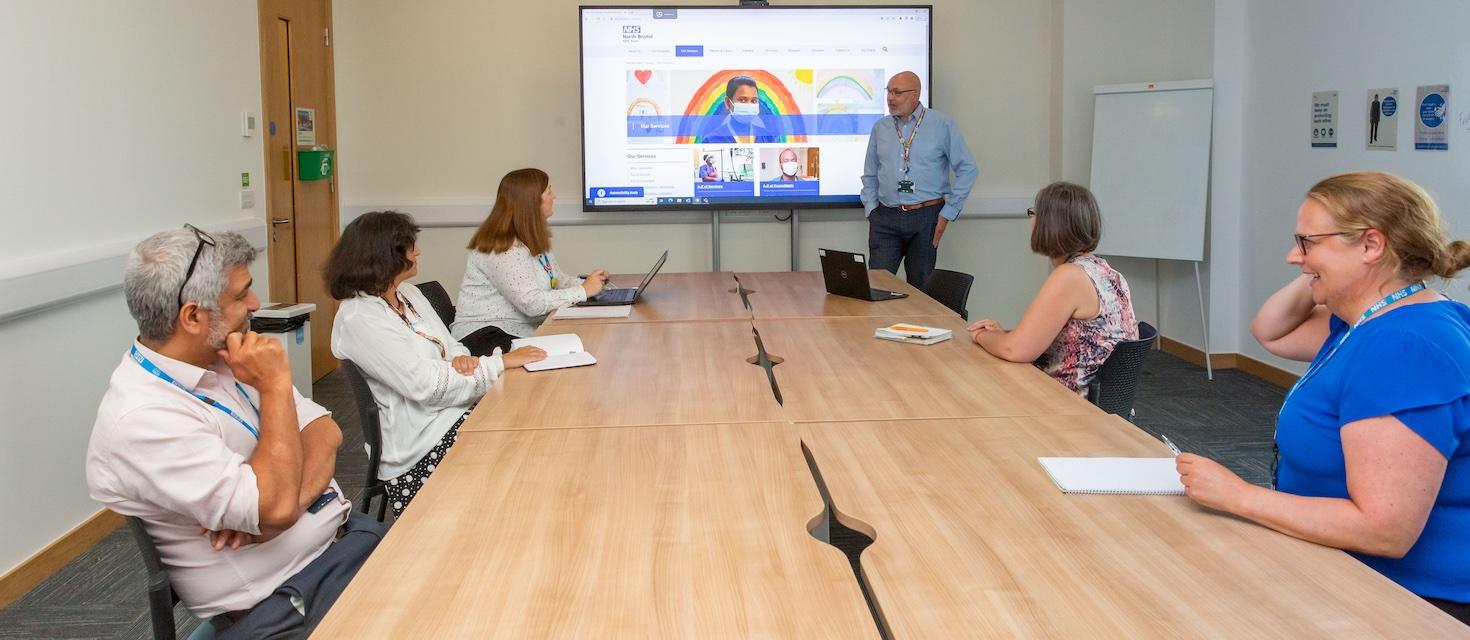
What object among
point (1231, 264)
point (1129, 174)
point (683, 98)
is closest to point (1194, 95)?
point (1129, 174)

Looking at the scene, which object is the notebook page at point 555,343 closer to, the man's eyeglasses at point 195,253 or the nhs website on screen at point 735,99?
the man's eyeglasses at point 195,253

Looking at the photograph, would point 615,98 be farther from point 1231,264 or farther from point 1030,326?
point 1030,326

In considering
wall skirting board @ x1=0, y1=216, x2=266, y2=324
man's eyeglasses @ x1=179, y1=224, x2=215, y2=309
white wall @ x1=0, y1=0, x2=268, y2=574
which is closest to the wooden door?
white wall @ x1=0, y1=0, x2=268, y2=574

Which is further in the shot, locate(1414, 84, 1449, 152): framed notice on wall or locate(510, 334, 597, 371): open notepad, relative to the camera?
locate(1414, 84, 1449, 152): framed notice on wall

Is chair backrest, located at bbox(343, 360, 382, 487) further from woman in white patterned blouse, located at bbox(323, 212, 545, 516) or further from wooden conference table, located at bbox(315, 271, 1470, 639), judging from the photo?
wooden conference table, located at bbox(315, 271, 1470, 639)

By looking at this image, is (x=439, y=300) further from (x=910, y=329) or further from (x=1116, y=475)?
(x=1116, y=475)

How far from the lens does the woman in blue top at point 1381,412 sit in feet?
5.68

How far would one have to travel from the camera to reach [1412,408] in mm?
1741

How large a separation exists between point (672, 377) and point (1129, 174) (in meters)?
4.64

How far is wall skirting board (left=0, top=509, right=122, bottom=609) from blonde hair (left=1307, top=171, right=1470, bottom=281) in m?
3.62

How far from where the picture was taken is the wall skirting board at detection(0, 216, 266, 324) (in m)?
3.39

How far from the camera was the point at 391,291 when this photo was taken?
3.21m

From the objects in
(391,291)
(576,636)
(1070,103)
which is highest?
(1070,103)

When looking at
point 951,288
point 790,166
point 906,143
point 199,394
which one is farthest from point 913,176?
point 199,394
